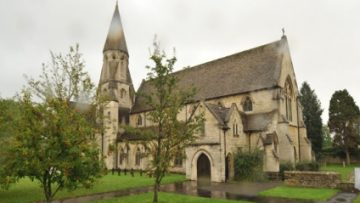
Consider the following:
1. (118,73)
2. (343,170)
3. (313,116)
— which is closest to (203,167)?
(343,170)

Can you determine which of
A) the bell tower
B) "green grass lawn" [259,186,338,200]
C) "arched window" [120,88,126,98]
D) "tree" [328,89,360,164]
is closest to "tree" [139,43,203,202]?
"green grass lawn" [259,186,338,200]

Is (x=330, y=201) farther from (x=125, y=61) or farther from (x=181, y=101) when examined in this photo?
(x=125, y=61)

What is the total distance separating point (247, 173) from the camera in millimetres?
27609

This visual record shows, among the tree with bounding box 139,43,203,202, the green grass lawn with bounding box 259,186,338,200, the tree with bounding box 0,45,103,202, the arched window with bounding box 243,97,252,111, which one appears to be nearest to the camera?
the tree with bounding box 0,45,103,202

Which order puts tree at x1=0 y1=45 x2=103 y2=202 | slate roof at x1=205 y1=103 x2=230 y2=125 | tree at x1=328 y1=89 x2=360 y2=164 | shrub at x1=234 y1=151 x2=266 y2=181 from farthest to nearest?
tree at x1=328 y1=89 x2=360 y2=164
slate roof at x1=205 y1=103 x2=230 y2=125
shrub at x1=234 y1=151 x2=266 y2=181
tree at x1=0 y1=45 x2=103 y2=202

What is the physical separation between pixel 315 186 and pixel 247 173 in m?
7.32

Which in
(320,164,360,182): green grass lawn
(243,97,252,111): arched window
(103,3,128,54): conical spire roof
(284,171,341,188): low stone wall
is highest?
(103,3,128,54): conical spire roof

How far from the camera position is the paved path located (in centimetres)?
1606

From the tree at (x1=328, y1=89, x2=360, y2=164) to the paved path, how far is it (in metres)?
35.4

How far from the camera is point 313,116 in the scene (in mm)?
58531

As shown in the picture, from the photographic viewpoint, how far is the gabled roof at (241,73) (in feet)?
108

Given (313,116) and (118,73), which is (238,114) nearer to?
(118,73)

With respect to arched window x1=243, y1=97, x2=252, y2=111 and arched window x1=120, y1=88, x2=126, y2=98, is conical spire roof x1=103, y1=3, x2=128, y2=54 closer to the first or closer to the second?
arched window x1=120, y1=88, x2=126, y2=98

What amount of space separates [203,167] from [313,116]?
126ft
